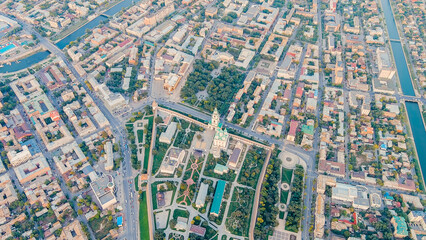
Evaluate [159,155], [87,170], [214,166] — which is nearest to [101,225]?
[87,170]

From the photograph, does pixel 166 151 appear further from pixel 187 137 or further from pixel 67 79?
pixel 67 79

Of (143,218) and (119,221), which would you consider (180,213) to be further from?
(119,221)

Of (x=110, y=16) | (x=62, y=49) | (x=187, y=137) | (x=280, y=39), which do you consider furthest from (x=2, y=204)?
(x=280, y=39)

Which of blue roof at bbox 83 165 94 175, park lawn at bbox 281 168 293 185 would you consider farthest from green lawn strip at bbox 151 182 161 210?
park lawn at bbox 281 168 293 185

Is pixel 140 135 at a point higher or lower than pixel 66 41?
lower

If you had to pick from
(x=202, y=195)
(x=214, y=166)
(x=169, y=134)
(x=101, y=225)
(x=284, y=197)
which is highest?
(x=169, y=134)

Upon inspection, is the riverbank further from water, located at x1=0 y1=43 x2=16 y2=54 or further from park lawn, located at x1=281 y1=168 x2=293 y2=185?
park lawn, located at x1=281 y1=168 x2=293 y2=185
